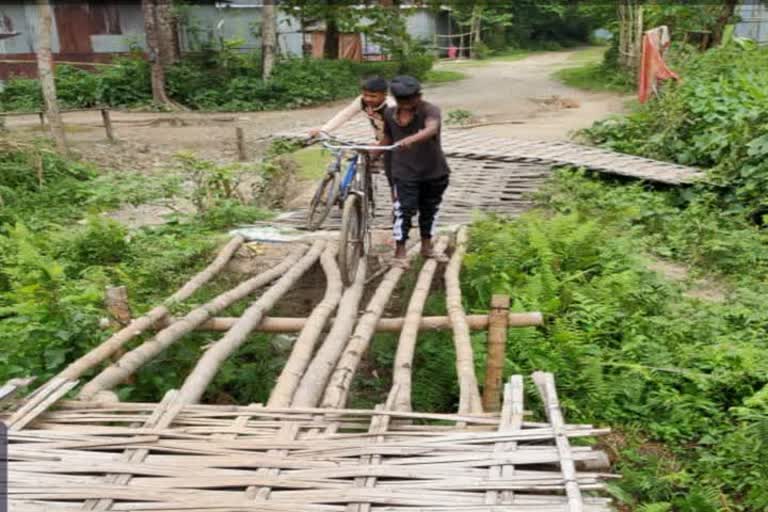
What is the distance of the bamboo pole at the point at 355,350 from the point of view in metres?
3.21

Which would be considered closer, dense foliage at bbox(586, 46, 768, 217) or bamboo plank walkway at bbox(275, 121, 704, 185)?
dense foliage at bbox(586, 46, 768, 217)

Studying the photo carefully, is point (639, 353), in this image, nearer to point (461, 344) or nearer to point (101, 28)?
point (461, 344)

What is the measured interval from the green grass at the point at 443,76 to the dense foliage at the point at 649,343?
15.9m

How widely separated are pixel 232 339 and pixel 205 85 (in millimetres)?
16702

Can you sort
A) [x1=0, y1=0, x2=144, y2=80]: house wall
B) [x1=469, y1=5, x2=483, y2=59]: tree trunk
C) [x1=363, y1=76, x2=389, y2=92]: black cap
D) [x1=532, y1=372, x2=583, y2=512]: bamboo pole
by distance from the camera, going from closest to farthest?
[x1=532, y1=372, x2=583, y2=512]: bamboo pole, [x1=363, y1=76, x2=389, y2=92]: black cap, [x1=0, y1=0, x2=144, y2=80]: house wall, [x1=469, y1=5, x2=483, y2=59]: tree trunk

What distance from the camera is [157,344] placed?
3.71m

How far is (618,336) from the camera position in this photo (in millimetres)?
5039

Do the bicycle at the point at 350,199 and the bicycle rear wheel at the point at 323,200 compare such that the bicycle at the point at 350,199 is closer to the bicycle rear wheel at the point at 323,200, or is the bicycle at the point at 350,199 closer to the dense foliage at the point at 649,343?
the bicycle rear wheel at the point at 323,200

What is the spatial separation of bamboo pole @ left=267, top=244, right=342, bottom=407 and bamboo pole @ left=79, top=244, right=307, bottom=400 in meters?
0.48

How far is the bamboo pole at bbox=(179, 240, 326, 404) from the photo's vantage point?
329cm

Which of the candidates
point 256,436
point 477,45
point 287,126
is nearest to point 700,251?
point 256,436

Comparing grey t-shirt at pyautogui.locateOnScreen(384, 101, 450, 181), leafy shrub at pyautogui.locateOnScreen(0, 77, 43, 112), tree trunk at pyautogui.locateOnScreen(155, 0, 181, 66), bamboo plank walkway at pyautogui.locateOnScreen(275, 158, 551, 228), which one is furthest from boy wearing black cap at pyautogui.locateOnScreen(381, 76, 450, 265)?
leafy shrub at pyautogui.locateOnScreen(0, 77, 43, 112)

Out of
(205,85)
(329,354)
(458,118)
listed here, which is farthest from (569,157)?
(205,85)

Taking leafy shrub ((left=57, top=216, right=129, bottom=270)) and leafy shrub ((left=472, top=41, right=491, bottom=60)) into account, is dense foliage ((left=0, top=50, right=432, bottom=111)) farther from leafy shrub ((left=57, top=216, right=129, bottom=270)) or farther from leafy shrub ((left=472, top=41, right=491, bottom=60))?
leafy shrub ((left=57, top=216, right=129, bottom=270))
